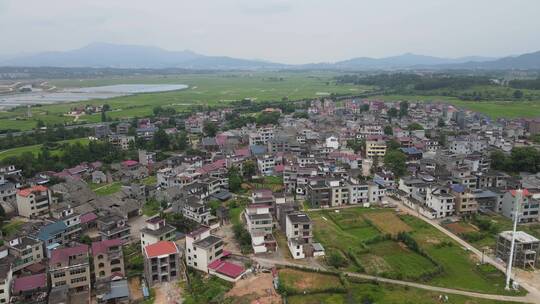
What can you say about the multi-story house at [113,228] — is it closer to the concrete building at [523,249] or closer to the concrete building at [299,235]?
the concrete building at [299,235]

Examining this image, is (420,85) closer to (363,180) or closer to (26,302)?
(363,180)

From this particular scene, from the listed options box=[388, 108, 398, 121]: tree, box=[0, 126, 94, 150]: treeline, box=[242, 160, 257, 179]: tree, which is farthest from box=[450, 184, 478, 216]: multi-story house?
box=[0, 126, 94, 150]: treeline

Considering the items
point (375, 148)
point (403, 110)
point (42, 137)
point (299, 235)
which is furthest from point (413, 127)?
point (42, 137)

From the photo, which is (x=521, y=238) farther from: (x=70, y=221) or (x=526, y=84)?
(x=526, y=84)

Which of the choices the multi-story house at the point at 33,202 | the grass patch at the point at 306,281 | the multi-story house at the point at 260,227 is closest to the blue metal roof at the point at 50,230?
the multi-story house at the point at 33,202

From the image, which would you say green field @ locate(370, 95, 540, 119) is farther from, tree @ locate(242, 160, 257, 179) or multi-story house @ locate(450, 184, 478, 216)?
tree @ locate(242, 160, 257, 179)
